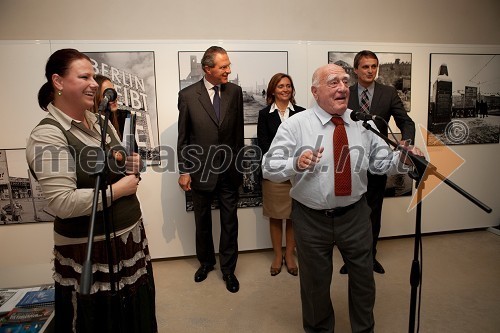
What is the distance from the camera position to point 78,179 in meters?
1.45

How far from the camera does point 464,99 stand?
390 cm

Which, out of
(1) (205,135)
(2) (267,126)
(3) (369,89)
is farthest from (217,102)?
(3) (369,89)

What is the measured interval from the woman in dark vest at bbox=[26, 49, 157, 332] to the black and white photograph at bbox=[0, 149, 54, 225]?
2.00m

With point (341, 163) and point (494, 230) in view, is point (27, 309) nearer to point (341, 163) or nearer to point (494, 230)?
point (341, 163)

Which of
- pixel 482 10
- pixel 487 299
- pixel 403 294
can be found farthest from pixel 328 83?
pixel 482 10

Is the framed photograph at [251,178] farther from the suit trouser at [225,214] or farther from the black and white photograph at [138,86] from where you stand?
the black and white photograph at [138,86]

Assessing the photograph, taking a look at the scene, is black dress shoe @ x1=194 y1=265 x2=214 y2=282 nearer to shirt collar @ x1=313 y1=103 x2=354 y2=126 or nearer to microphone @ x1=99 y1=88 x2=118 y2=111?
shirt collar @ x1=313 y1=103 x2=354 y2=126

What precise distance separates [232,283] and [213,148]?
1155 mm

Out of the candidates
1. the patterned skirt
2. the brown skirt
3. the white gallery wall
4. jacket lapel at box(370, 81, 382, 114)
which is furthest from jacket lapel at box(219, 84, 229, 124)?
the patterned skirt

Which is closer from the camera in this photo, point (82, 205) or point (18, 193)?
point (82, 205)

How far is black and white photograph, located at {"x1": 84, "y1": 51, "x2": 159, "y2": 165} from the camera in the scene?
124 inches

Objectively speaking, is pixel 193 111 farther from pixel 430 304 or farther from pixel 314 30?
pixel 430 304

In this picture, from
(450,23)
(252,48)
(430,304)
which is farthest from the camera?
(450,23)

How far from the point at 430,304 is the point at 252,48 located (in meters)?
2.70
